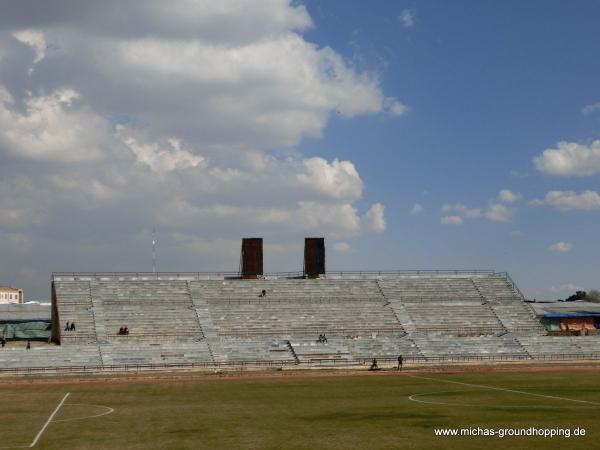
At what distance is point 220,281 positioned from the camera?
104812mm

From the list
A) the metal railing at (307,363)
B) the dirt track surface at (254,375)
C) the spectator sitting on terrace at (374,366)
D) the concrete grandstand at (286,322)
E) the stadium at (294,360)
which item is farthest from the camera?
the concrete grandstand at (286,322)

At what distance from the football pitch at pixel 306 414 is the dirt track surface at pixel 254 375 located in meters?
3.10

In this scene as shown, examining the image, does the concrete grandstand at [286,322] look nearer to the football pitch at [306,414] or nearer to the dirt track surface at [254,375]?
the dirt track surface at [254,375]

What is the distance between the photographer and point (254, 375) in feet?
229

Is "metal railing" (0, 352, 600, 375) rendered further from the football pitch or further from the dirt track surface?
the football pitch

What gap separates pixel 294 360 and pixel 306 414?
144 ft

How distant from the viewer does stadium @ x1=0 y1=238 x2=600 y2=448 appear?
35.1 m

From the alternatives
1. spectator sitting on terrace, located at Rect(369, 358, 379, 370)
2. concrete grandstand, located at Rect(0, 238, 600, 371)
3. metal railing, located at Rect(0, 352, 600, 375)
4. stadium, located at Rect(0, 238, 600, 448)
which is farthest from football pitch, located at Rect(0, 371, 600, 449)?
concrete grandstand, located at Rect(0, 238, 600, 371)

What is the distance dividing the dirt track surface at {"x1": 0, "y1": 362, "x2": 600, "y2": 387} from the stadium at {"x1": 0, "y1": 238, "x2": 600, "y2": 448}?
24 centimetres

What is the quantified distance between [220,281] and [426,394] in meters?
58.9

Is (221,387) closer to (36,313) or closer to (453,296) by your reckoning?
(453,296)

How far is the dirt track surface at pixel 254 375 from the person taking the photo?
6550 centimetres

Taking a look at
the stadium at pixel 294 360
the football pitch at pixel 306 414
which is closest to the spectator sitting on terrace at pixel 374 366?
the stadium at pixel 294 360

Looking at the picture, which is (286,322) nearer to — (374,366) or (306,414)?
(374,366)
